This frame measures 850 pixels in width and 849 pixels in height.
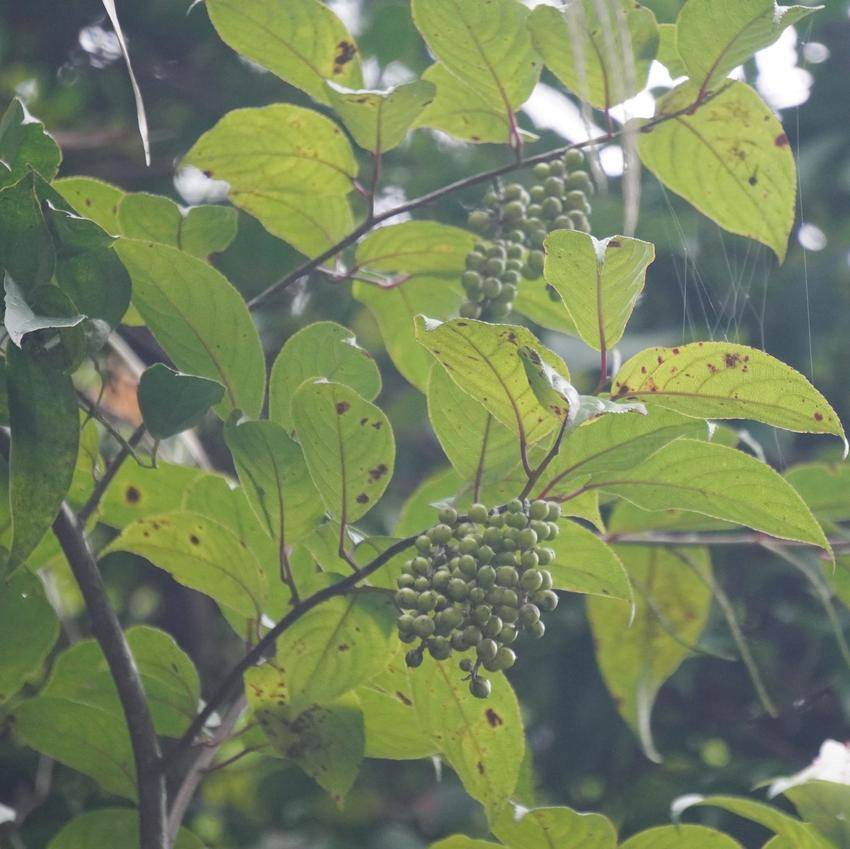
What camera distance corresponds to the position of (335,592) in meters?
0.69

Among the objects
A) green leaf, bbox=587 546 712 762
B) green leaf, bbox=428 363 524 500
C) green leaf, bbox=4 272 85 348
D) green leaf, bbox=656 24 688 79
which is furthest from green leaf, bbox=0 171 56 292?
green leaf, bbox=587 546 712 762

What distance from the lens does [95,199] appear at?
893mm

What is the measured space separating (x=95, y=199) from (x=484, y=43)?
0.34 metres

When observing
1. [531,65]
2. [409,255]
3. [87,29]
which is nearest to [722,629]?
[409,255]

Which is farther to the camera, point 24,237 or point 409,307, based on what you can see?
point 409,307

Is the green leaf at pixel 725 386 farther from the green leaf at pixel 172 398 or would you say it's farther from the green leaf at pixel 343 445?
the green leaf at pixel 172 398

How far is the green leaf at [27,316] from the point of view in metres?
0.57

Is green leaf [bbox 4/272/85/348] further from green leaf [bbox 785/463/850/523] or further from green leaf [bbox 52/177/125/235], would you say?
green leaf [bbox 785/463/850/523]

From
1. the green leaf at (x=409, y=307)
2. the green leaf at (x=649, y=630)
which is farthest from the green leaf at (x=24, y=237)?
the green leaf at (x=649, y=630)

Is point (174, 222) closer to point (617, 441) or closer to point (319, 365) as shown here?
point (319, 365)

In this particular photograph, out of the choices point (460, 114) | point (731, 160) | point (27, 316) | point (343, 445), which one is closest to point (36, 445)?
point (27, 316)

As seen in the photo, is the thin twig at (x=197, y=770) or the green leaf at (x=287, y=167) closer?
the thin twig at (x=197, y=770)

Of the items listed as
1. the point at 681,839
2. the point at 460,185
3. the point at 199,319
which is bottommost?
the point at 681,839

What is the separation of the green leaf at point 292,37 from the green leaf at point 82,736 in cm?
49
